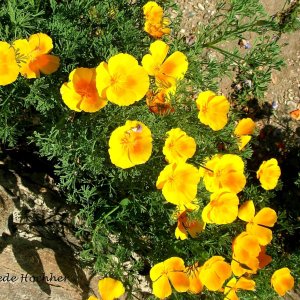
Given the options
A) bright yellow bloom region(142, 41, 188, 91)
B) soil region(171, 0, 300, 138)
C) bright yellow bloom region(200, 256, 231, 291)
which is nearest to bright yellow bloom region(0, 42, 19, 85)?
bright yellow bloom region(142, 41, 188, 91)

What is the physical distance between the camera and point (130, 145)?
2199mm

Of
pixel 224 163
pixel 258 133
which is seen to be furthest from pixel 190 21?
pixel 224 163

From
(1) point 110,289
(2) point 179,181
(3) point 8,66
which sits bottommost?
(1) point 110,289

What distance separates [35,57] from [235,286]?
1.73 metres

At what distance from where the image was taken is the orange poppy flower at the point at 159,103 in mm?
2533

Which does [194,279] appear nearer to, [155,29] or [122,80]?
[122,80]

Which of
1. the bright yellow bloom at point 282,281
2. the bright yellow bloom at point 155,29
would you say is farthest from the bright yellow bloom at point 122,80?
the bright yellow bloom at point 282,281

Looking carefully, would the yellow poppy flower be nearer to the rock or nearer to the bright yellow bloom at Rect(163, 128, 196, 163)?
the bright yellow bloom at Rect(163, 128, 196, 163)

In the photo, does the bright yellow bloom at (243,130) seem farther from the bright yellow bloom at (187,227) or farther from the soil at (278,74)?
the soil at (278,74)

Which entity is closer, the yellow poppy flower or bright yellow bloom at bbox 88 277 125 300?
the yellow poppy flower

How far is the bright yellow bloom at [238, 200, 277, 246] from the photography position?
8.66 feet

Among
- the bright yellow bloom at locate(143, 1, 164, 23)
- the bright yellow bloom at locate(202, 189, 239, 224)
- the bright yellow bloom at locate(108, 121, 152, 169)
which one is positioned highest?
the bright yellow bloom at locate(143, 1, 164, 23)

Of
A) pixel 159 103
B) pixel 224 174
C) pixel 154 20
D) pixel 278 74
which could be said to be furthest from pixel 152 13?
pixel 278 74

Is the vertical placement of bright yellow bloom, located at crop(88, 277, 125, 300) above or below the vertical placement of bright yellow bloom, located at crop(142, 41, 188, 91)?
below
